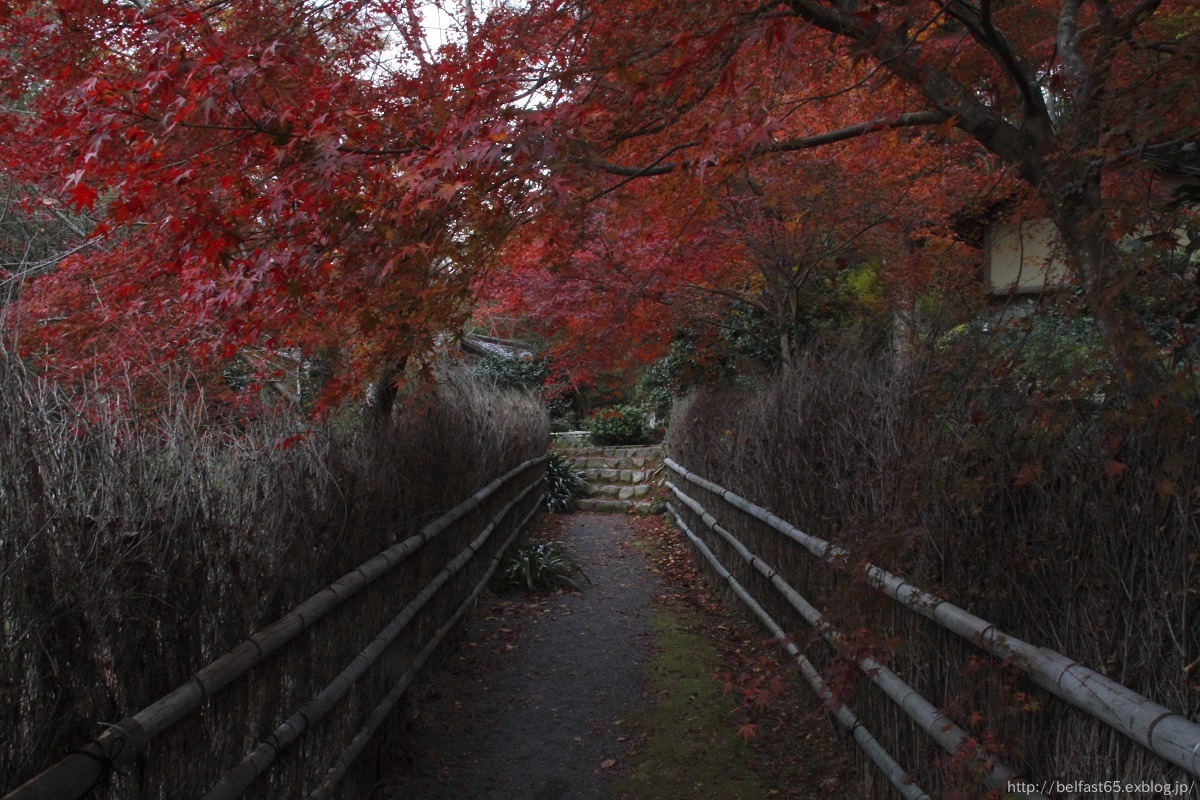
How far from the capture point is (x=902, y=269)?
8812 millimetres

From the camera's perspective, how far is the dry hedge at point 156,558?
229 cm

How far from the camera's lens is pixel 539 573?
9.96 metres

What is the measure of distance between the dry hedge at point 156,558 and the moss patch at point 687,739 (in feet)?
6.03

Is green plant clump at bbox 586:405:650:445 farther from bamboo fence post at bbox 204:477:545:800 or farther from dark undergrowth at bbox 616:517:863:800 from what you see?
bamboo fence post at bbox 204:477:545:800

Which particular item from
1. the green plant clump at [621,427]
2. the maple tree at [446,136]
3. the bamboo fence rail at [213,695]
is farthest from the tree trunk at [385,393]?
the green plant clump at [621,427]

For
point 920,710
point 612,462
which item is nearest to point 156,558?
point 920,710

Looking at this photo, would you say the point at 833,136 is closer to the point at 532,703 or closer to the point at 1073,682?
the point at 1073,682

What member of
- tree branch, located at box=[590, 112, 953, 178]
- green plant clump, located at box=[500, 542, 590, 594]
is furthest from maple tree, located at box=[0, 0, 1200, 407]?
green plant clump, located at box=[500, 542, 590, 594]

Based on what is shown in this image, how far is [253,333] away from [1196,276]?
3.96 meters

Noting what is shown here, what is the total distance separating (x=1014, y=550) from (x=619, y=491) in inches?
527

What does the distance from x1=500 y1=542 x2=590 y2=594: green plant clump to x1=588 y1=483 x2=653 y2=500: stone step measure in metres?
5.61

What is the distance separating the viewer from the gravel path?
530 cm

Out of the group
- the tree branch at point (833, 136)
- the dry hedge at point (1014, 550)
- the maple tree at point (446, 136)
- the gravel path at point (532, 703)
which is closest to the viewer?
the dry hedge at point (1014, 550)

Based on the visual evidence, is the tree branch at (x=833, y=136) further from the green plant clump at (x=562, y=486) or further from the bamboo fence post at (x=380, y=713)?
the green plant clump at (x=562, y=486)
